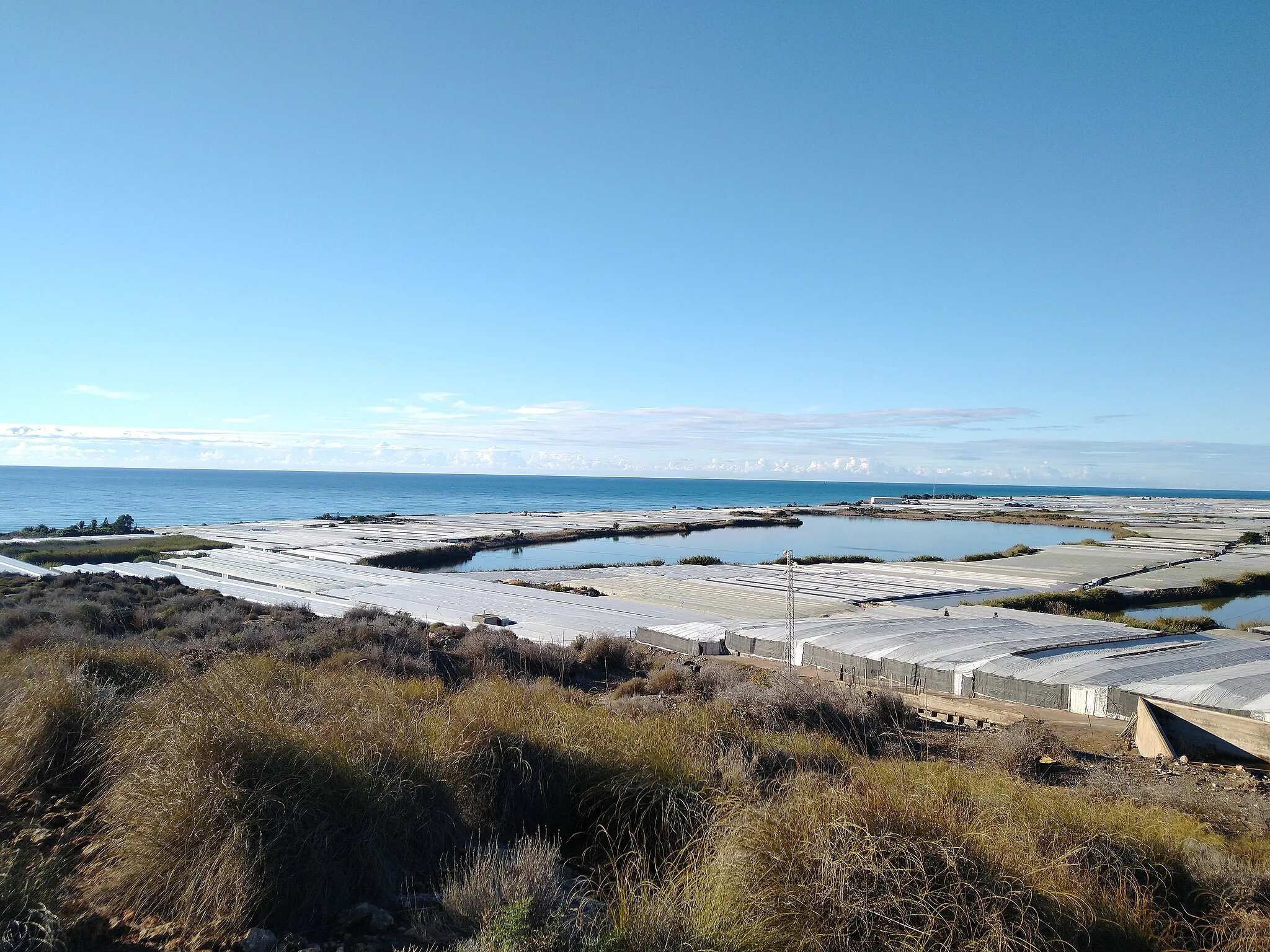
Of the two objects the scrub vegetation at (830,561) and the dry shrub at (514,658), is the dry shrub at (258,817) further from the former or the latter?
the scrub vegetation at (830,561)

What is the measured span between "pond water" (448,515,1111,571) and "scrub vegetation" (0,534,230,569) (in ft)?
48.1

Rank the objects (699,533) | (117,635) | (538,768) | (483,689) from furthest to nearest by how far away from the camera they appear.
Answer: (699,533) → (117,635) → (483,689) → (538,768)

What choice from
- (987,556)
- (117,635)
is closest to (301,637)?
(117,635)

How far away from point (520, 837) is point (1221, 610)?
31.9 meters

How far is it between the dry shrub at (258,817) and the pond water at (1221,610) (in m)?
27.7

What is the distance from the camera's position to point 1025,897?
154 inches

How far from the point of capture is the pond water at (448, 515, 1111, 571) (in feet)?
155

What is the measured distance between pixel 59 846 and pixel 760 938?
3.93 metres

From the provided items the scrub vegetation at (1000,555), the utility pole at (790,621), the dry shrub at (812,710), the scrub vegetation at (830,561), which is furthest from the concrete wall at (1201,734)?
the scrub vegetation at (1000,555)

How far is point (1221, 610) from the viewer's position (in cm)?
2817

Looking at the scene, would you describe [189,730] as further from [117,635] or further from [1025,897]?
[117,635]

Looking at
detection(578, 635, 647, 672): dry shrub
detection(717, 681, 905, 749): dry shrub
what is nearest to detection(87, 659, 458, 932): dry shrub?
detection(717, 681, 905, 749): dry shrub

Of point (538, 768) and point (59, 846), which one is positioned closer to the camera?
point (59, 846)

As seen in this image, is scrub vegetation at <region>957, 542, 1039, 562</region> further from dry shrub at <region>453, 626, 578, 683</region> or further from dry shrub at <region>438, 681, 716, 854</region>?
dry shrub at <region>438, 681, 716, 854</region>
